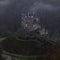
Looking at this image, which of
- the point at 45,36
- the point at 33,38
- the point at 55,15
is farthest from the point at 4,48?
the point at 55,15

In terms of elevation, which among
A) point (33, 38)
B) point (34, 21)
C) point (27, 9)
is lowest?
point (33, 38)

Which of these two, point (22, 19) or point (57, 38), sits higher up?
point (22, 19)

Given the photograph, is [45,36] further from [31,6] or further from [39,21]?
[31,6]

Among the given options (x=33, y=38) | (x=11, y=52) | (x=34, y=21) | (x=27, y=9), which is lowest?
(x=11, y=52)

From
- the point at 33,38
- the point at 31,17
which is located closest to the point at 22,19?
the point at 31,17

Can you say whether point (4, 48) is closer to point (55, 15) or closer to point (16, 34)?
point (16, 34)

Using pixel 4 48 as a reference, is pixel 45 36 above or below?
above
